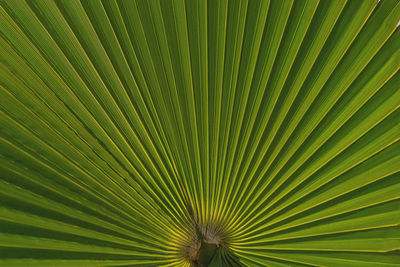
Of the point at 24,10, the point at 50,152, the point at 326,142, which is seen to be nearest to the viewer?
the point at 24,10

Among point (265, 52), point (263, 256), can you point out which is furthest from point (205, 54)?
point (263, 256)

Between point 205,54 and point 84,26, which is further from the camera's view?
A: point 205,54

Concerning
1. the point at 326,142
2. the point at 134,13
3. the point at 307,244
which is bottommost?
the point at 307,244

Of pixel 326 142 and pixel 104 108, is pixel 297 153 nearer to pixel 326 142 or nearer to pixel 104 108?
pixel 326 142

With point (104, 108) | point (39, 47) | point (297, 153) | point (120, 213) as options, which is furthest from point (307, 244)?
point (39, 47)

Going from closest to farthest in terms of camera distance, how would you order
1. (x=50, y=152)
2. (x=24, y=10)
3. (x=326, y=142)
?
1. (x=24, y=10)
2. (x=50, y=152)
3. (x=326, y=142)

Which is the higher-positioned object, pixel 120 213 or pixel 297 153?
pixel 297 153

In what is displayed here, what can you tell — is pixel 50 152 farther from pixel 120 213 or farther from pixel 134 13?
pixel 134 13
